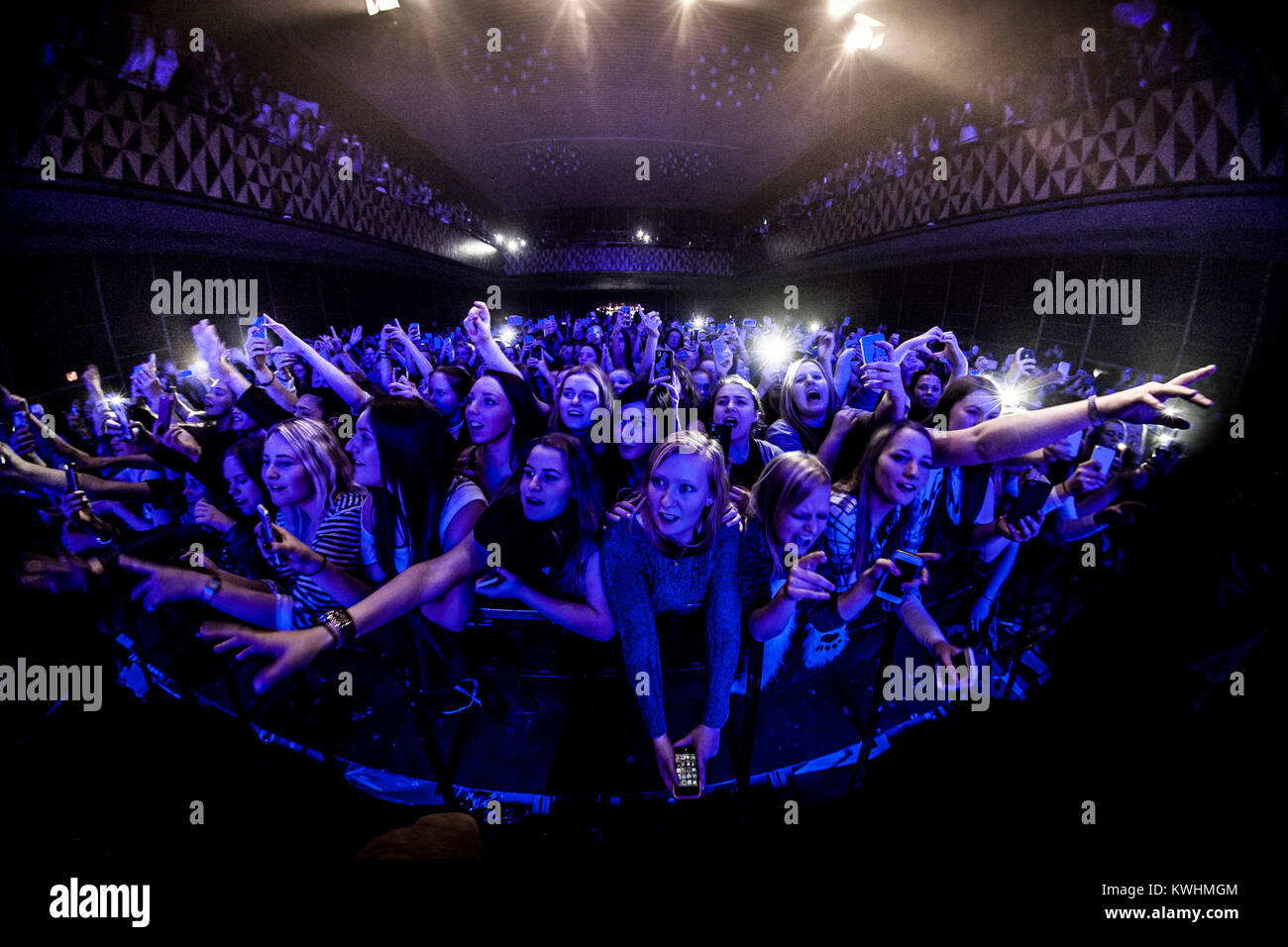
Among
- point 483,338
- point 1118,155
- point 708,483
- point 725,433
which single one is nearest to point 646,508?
point 708,483

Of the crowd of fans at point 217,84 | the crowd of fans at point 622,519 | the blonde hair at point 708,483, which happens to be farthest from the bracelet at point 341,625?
the crowd of fans at point 217,84

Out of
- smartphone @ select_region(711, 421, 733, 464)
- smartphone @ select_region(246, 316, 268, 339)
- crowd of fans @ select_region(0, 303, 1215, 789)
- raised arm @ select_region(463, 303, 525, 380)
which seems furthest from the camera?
smartphone @ select_region(246, 316, 268, 339)

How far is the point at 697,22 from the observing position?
18.1 feet

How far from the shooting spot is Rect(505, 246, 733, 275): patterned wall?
41.6ft

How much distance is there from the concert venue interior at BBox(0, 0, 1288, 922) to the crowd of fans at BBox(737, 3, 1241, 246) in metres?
0.04

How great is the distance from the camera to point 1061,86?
17.8ft

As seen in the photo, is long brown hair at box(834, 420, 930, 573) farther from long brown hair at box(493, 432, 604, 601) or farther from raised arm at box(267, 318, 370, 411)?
raised arm at box(267, 318, 370, 411)

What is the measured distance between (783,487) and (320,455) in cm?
200

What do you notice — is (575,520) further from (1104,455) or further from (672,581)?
(1104,455)

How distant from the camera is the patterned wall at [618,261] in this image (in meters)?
12.7

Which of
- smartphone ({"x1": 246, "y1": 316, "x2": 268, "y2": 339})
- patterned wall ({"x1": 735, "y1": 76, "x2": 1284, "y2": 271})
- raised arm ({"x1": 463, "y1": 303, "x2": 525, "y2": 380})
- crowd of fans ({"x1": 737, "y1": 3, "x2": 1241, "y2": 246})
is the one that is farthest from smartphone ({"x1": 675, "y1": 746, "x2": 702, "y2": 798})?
crowd of fans ({"x1": 737, "y1": 3, "x2": 1241, "y2": 246})

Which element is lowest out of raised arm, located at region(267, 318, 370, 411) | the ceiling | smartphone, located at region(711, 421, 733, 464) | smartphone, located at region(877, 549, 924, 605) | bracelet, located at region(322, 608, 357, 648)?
bracelet, located at region(322, 608, 357, 648)

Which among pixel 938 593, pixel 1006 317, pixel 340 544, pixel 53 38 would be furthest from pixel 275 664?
pixel 1006 317
